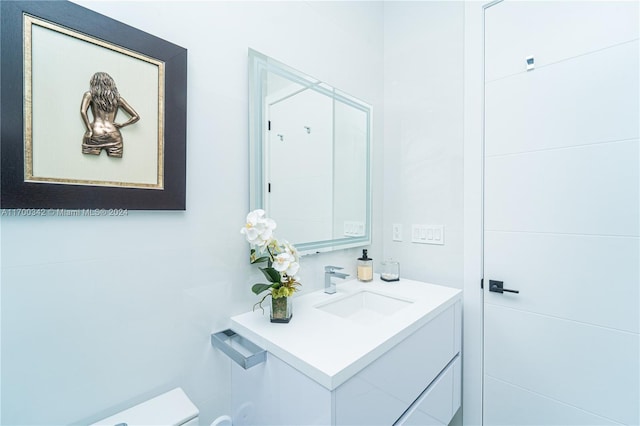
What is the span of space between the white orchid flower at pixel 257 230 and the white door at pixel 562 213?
1106 mm

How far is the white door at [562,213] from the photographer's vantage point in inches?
42.4

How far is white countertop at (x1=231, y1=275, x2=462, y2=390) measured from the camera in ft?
2.43

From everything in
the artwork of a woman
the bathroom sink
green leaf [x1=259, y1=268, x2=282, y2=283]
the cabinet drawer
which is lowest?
the cabinet drawer

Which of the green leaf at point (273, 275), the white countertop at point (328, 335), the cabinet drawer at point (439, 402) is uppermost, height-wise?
the green leaf at point (273, 275)

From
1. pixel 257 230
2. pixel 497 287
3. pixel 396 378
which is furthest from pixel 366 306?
pixel 257 230

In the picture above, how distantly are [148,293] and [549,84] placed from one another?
1.77 m

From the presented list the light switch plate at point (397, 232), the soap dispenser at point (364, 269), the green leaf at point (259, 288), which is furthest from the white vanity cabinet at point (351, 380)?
the light switch plate at point (397, 232)

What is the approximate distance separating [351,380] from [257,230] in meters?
0.52

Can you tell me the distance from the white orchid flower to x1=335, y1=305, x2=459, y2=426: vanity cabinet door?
1.61 ft

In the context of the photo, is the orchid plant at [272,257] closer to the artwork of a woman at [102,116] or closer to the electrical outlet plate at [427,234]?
the artwork of a woman at [102,116]

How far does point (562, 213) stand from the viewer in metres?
1.20

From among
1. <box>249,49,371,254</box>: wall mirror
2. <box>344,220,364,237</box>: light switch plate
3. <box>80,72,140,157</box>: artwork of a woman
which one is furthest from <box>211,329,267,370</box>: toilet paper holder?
<box>344,220,364,237</box>: light switch plate

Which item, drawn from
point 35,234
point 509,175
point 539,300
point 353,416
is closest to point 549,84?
point 509,175

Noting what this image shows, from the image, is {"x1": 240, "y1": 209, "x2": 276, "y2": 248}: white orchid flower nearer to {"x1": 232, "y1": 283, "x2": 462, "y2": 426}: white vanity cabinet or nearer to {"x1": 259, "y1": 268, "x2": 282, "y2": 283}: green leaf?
{"x1": 259, "y1": 268, "x2": 282, "y2": 283}: green leaf
